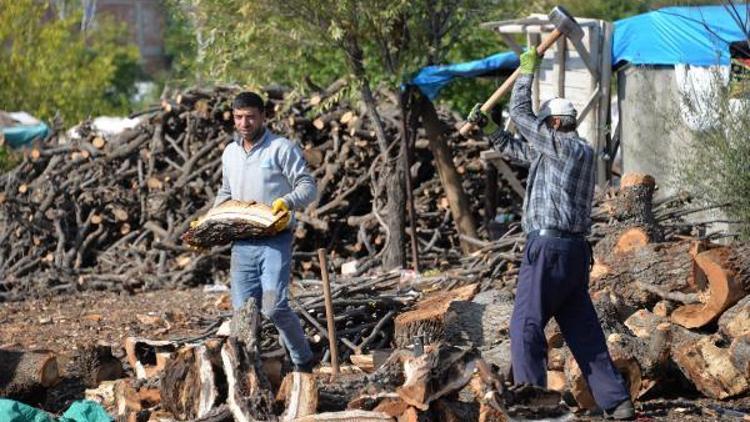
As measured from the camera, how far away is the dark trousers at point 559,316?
22.1 feet

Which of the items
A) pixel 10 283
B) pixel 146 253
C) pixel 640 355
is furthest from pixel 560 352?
pixel 10 283

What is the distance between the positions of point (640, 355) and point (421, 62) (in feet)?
18.7

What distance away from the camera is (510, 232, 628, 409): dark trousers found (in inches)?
265

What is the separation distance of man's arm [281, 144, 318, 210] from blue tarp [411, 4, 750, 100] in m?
5.01

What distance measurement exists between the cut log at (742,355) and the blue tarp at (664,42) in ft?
15.2

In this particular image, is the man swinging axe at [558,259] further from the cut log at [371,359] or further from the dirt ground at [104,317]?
the dirt ground at [104,317]

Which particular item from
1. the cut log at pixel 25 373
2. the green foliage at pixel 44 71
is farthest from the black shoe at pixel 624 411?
the green foliage at pixel 44 71

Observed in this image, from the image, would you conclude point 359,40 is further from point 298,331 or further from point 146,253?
point 298,331

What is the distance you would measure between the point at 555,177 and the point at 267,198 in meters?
1.81

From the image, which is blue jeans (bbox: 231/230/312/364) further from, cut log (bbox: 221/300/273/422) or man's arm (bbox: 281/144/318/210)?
cut log (bbox: 221/300/273/422)

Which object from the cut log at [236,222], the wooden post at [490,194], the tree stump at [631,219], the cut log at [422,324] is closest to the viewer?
the cut log at [236,222]

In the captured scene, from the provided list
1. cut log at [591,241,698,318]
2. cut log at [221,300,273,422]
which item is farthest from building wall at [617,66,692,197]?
cut log at [221,300,273,422]

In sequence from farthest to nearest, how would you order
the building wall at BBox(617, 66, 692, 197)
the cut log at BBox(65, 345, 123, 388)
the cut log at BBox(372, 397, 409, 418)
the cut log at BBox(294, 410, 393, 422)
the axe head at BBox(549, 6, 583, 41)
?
the building wall at BBox(617, 66, 692, 197), the cut log at BBox(65, 345, 123, 388), the axe head at BBox(549, 6, 583, 41), the cut log at BBox(372, 397, 409, 418), the cut log at BBox(294, 410, 393, 422)

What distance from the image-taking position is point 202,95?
14242mm
